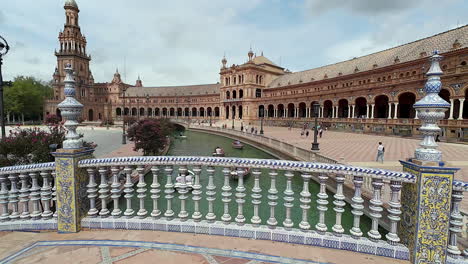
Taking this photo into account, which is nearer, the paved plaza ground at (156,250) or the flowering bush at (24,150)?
the paved plaza ground at (156,250)

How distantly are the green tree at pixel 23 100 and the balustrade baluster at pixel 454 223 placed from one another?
7728cm

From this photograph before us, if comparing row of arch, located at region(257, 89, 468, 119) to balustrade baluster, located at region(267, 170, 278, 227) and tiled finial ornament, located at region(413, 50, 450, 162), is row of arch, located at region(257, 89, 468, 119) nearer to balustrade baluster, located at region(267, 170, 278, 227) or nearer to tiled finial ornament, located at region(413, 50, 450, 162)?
tiled finial ornament, located at region(413, 50, 450, 162)

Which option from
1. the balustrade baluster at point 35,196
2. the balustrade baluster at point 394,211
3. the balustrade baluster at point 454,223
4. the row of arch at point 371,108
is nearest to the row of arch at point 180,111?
the row of arch at point 371,108

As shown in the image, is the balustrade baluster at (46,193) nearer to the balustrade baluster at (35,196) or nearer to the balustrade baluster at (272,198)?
the balustrade baluster at (35,196)

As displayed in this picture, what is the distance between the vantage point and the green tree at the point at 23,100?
5500cm

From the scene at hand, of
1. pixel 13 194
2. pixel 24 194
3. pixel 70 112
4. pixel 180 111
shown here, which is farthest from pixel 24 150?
pixel 180 111

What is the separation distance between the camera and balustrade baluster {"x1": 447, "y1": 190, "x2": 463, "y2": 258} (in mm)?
2488

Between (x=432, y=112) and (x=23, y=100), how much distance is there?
260 feet

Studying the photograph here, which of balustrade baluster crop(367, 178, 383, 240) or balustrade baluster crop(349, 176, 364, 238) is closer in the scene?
balustrade baluster crop(367, 178, 383, 240)

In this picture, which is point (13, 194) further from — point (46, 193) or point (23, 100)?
point (23, 100)

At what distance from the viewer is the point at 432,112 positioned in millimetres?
2566

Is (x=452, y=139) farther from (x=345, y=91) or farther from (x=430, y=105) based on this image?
(x=430, y=105)

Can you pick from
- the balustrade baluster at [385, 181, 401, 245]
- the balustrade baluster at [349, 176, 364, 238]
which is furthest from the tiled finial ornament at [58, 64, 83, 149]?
the balustrade baluster at [385, 181, 401, 245]

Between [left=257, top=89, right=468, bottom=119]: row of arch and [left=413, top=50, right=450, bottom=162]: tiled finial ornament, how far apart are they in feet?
68.9
